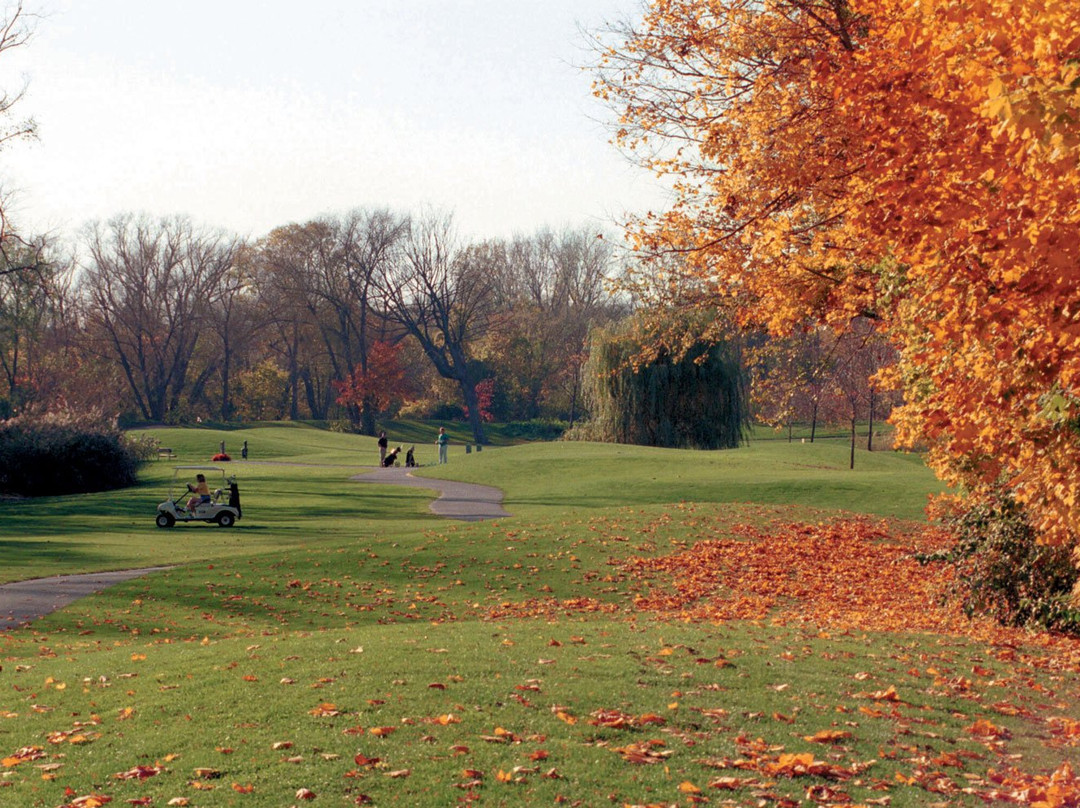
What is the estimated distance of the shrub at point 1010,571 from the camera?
42.2 feet

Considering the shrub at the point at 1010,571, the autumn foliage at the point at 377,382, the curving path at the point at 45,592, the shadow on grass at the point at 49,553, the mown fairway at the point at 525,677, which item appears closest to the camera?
the mown fairway at the point at 525,677

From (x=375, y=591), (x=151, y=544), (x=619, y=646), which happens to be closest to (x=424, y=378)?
(x=151, y=544)

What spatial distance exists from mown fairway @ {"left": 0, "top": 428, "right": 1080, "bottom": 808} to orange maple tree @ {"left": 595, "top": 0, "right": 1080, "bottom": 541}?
2238 mm

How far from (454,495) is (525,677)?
26.6 meters

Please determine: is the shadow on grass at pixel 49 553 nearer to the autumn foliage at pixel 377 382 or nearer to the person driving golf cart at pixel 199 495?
the person driving golf cart at pixel 199 495

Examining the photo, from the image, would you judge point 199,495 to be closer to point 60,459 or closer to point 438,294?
point 60,459

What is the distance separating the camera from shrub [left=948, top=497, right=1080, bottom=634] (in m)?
12.9

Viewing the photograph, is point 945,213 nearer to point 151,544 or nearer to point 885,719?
point 885,719

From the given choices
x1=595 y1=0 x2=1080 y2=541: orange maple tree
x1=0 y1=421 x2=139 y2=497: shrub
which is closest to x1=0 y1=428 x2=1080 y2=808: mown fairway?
x1=595 y1=0 x2=1080 y2=541: orange maple tree

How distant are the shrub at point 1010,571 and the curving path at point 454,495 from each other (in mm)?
15394

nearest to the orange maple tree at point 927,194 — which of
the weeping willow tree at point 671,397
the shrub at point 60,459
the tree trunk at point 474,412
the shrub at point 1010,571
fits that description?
the shrub at point 1010,571

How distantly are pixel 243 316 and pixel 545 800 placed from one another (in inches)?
3329

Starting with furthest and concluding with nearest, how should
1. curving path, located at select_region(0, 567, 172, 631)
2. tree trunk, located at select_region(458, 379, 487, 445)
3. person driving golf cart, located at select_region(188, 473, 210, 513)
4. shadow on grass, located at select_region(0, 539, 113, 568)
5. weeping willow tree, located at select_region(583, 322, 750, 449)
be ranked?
tree trunk, located at select_region(458, 379, 487, 445) < weeping willow tree, located at select_region(583, 322, 750, 449) < person driving golf cart, located at select_region(188, 473, 210, 513) < shadow on grass, located at select_region(0, 539, 113, 568) < curving path, located at select_region(0, 567, 172, 631)

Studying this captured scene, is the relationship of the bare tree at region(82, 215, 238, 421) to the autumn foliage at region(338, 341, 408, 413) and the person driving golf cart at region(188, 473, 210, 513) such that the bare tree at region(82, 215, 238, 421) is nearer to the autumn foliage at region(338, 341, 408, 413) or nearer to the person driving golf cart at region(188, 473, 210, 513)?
the autumn foliage at region(338, 341, 408, 413)
